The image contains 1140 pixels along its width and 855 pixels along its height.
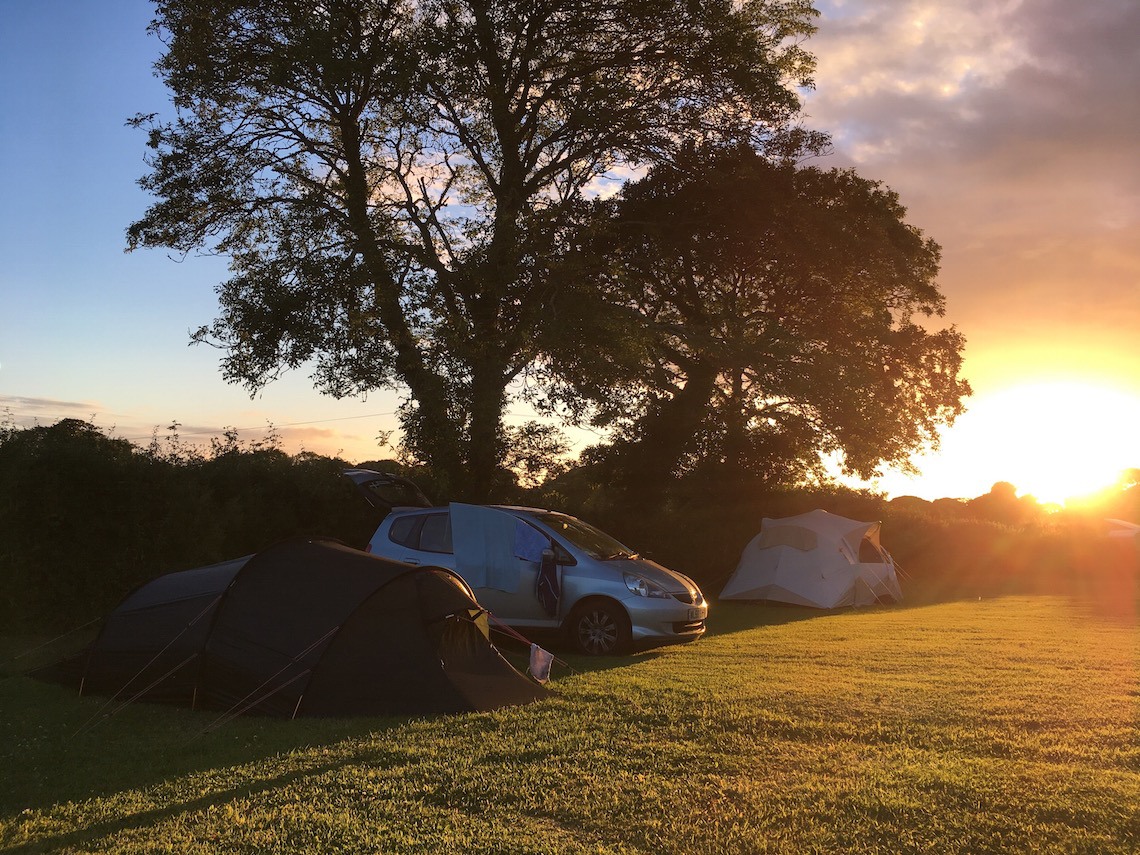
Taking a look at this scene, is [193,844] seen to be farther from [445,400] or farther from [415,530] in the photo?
[445,400]

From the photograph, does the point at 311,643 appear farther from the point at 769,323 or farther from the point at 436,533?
the point at 769,323

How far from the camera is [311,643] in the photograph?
784cm

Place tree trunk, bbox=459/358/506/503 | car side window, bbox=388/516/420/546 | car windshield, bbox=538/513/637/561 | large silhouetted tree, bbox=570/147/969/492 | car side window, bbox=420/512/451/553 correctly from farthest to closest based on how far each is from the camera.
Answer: large silhouetted tree, bbox=570/147/969/492 → tree trunk, bbox=459/358/506/503 → car side window, bbox=388/516/420/546 → car side window, bbox=420/512/451/553 → car windshield, bbox=538/513/637/561

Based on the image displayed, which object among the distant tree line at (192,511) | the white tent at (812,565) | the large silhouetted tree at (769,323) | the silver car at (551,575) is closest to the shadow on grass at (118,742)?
the distant tree line at (192,511)

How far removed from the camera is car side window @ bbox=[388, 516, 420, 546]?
12.4 metres

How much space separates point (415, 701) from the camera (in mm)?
7762

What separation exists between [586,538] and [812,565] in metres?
10.0

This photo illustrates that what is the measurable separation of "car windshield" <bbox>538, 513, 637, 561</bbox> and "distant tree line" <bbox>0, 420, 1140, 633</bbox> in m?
3.51

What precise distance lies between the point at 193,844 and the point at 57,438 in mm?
9868

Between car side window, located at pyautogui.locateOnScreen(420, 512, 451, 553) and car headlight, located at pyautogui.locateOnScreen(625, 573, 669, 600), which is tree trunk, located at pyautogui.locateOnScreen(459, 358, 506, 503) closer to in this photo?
car side window, located at pyautogui.locateOnScreen(420, 512, 451, 553)

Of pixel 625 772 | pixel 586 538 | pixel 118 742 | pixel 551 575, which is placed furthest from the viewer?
pixel 586 538

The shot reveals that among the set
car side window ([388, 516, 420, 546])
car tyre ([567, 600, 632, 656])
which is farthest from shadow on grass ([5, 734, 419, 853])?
car side window ([388, 516, 420, 546])

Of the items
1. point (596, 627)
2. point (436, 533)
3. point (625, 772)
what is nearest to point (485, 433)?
point (436, 533)

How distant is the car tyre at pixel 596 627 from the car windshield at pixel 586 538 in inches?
25.9
